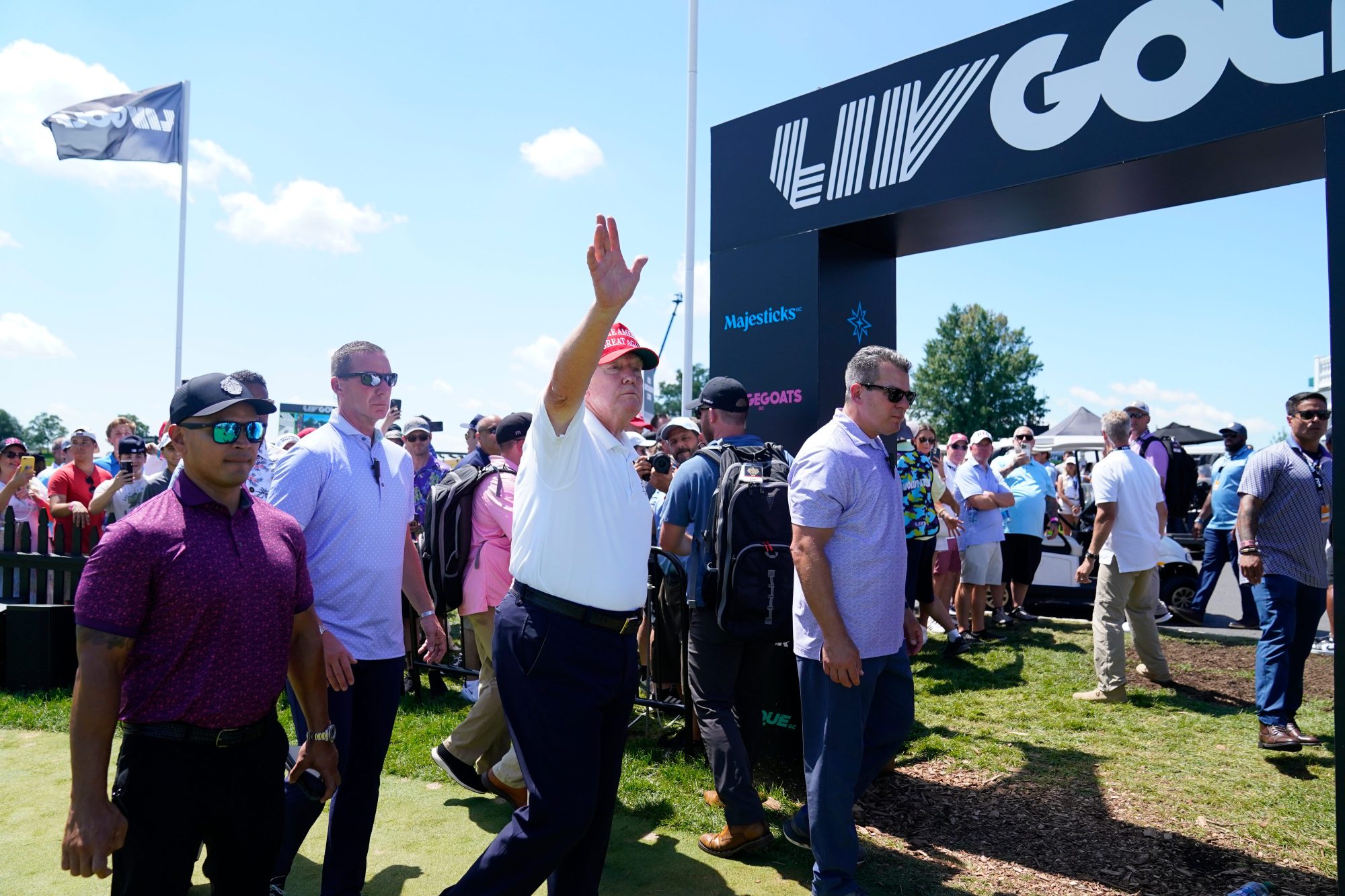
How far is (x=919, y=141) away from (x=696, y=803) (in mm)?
3729

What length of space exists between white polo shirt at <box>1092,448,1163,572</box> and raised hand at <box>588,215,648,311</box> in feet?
18.3

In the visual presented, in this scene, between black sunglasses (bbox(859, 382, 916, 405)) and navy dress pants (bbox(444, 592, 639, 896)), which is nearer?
navy dress pants (bbox(444, 592, 639, 896))

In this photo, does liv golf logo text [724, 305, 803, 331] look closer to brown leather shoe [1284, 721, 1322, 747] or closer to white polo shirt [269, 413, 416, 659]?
A: white polo shirt [269, 413, 416, 659]

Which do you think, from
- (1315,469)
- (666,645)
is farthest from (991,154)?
(666,645)

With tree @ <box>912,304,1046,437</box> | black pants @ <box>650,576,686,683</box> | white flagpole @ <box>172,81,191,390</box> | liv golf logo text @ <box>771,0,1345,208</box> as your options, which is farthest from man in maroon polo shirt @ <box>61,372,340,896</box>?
tree @ <box>912,304,1046,437</box>

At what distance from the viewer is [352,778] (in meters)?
3.18

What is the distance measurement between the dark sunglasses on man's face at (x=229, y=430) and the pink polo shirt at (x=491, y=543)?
8.51 ft

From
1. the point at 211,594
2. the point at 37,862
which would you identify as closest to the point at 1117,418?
the point at 211,594

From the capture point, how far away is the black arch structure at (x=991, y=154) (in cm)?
365

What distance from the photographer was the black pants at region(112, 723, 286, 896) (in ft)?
7.26

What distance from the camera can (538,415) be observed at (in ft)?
8.36

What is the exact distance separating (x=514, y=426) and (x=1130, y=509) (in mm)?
4795

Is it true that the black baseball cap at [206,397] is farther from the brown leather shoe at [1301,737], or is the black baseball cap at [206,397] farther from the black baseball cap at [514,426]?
the brown leather shoe at [1301,737]

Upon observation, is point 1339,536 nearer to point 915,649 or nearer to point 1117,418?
point 915,649
